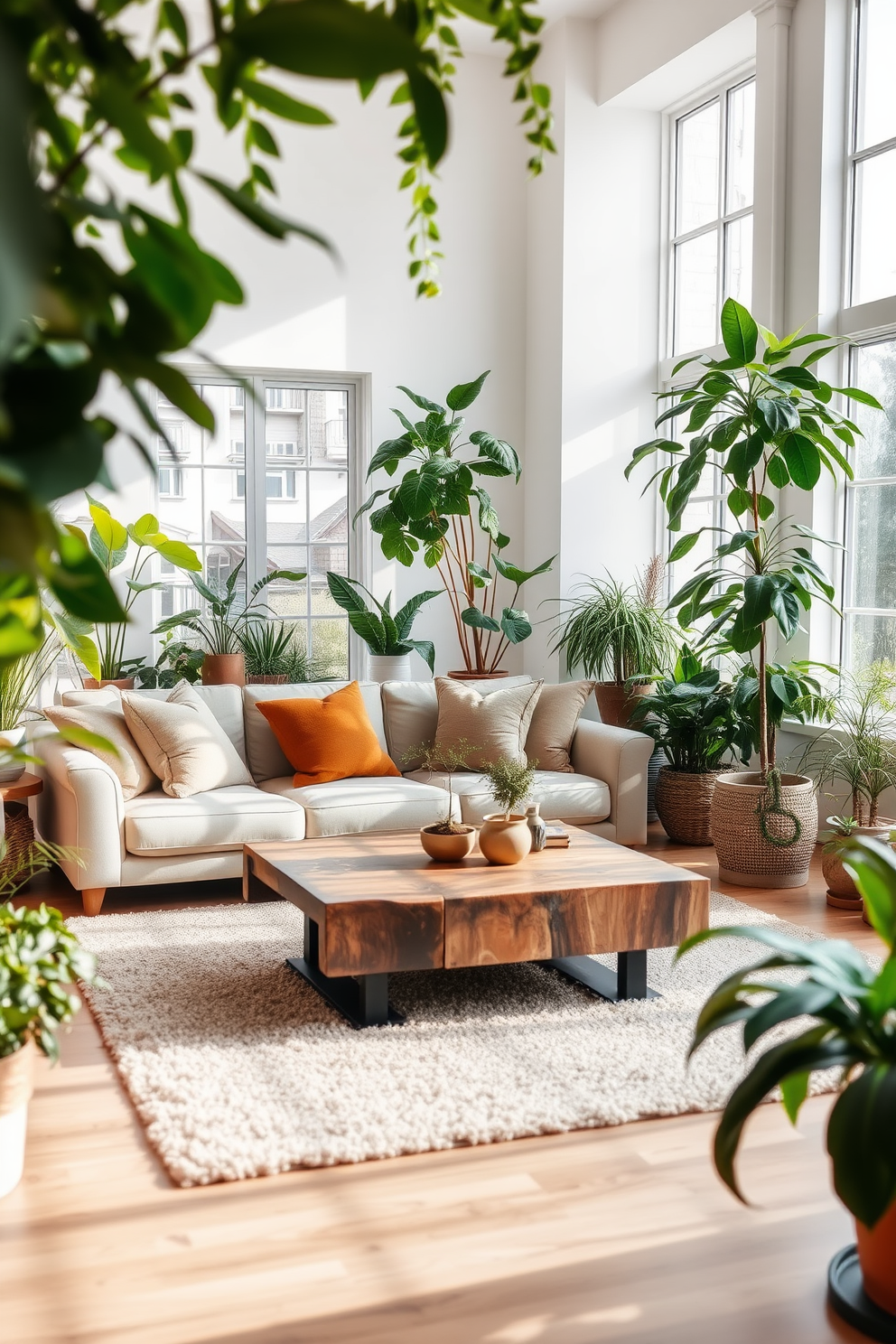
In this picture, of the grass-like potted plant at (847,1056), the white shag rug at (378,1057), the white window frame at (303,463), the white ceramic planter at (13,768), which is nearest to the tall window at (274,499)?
the white window frame at (303,463)

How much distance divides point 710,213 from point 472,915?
5034mm

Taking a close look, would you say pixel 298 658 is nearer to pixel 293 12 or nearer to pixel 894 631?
pixel 894 631

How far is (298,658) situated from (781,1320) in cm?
504

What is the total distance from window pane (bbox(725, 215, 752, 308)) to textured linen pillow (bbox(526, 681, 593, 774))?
2.44m

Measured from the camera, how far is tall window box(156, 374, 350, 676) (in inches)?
273

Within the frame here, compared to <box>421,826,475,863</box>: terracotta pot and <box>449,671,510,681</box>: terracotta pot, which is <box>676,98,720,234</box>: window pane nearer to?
<box>449,671,510,681</box>: terracotta pot

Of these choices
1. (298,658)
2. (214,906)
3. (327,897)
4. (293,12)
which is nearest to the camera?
(293,12)

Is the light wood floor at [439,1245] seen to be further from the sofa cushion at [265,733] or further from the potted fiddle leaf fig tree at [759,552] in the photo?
the sofa cushion at [265,733]

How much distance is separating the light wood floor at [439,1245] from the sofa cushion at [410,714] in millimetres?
2810

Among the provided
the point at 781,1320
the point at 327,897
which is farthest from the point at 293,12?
the point at 327,897

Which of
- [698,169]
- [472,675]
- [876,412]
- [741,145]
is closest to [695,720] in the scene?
[472,675]

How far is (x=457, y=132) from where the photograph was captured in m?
7.16

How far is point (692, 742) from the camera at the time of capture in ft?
18.5

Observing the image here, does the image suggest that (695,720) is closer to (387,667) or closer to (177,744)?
(387,667)
